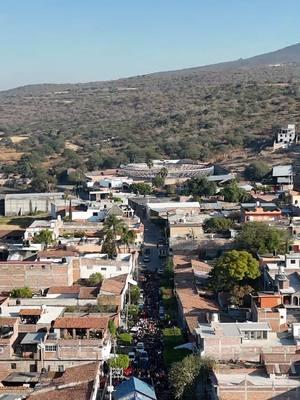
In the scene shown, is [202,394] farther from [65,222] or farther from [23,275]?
[65,222]

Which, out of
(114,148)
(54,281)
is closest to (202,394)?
(54,281)

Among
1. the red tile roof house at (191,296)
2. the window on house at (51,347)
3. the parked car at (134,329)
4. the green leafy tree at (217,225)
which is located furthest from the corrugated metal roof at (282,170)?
the window on house at (51,347)

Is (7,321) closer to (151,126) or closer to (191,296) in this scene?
(191,296)

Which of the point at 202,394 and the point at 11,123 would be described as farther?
the point at 11,123

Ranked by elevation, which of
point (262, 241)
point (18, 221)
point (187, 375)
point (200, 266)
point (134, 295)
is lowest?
point (18, 221)

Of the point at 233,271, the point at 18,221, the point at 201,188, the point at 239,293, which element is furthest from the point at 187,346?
the point at 201,188

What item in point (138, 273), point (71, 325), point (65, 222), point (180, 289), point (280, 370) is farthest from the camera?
point (65, 222)

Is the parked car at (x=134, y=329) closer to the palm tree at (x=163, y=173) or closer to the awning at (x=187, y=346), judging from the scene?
the awning at (x=187, y=346)

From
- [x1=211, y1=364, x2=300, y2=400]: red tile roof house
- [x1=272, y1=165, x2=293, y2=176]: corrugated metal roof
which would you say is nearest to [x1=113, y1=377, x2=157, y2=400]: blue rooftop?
[x1=211, y1=364, x2=300, y2=400]: red tile roof house
